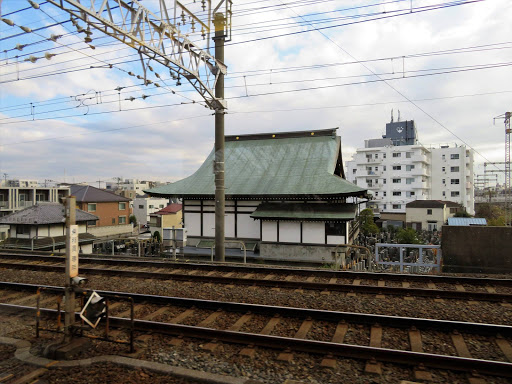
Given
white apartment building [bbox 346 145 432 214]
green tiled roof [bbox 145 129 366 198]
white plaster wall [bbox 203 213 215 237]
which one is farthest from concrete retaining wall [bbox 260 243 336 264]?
white apartment building [bbox 346 145 432 214]

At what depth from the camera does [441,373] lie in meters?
4.65

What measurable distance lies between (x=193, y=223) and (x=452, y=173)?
54041mm

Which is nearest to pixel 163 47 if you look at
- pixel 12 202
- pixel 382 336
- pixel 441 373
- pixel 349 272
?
pixel 349 272

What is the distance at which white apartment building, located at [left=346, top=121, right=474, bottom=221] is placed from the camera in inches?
2197

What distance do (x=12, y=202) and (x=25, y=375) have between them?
37.6 meters

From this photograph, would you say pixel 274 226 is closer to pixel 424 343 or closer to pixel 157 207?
pixel 424 343

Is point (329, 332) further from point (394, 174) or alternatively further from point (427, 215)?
point (394, 174)

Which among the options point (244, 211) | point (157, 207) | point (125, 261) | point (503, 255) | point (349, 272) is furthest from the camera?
point (157, 207)

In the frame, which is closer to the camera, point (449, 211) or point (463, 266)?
point (463, 266)

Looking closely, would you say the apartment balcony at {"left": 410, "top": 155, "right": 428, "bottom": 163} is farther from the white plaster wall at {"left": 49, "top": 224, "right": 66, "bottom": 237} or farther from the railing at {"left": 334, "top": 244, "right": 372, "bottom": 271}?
the white plaster wall at {"left": 49, "top": 224, "right": 66, "bottom": 237}

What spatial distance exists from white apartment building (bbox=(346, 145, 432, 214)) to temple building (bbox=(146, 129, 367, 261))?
37.0m

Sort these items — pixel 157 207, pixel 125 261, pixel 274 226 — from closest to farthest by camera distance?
pixel 125 261 < pixel 274 226 < pixel 157 207

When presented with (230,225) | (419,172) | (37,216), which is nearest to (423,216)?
(419,172)

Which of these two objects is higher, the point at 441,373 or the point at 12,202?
the point at 12,202
